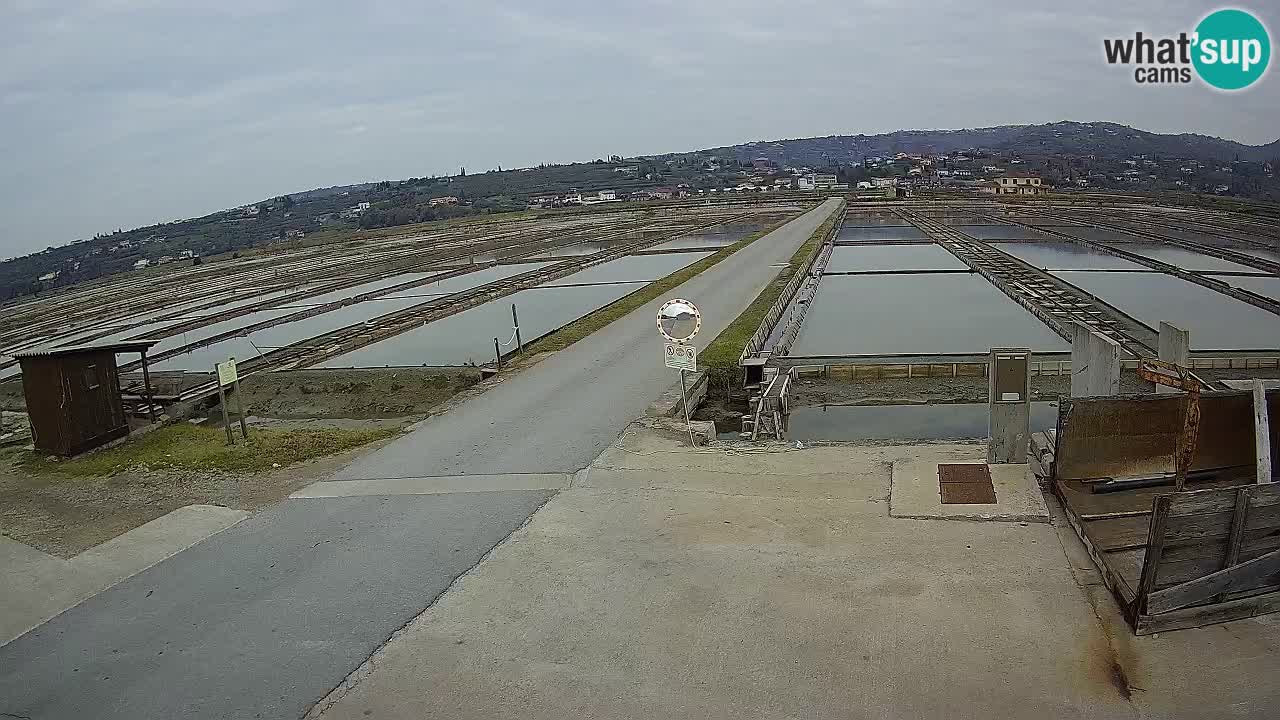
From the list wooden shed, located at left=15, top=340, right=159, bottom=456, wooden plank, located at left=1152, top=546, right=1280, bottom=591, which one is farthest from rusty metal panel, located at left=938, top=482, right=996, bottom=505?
wooden shed, located at left=15, top=340, right=159, bottom=456

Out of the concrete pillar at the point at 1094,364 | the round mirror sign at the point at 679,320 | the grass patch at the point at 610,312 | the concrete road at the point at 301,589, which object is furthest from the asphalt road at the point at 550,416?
the concrete pillar at the point at 1094,364

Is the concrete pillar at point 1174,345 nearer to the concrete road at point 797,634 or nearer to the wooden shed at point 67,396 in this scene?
the concrete road at point 797,634

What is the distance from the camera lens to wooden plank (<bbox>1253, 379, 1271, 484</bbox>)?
5.72m

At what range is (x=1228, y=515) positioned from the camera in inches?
190

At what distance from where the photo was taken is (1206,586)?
4785mm

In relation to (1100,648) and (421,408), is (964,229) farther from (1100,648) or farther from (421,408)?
(1100,648)

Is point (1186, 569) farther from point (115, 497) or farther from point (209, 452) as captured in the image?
point (209, 452)

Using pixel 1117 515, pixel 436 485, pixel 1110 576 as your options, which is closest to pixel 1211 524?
pixel 1110 576

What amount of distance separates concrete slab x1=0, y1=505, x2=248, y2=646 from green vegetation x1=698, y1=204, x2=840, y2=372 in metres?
8.20

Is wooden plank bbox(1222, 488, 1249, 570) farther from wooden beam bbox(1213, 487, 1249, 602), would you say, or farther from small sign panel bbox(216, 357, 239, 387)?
small sign panel bbox(216, 357, 239, 387)

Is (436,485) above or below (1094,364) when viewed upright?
below

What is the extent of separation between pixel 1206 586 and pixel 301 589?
5.85 m

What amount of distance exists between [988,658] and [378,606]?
12.8 feet

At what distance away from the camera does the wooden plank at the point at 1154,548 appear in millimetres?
4711
